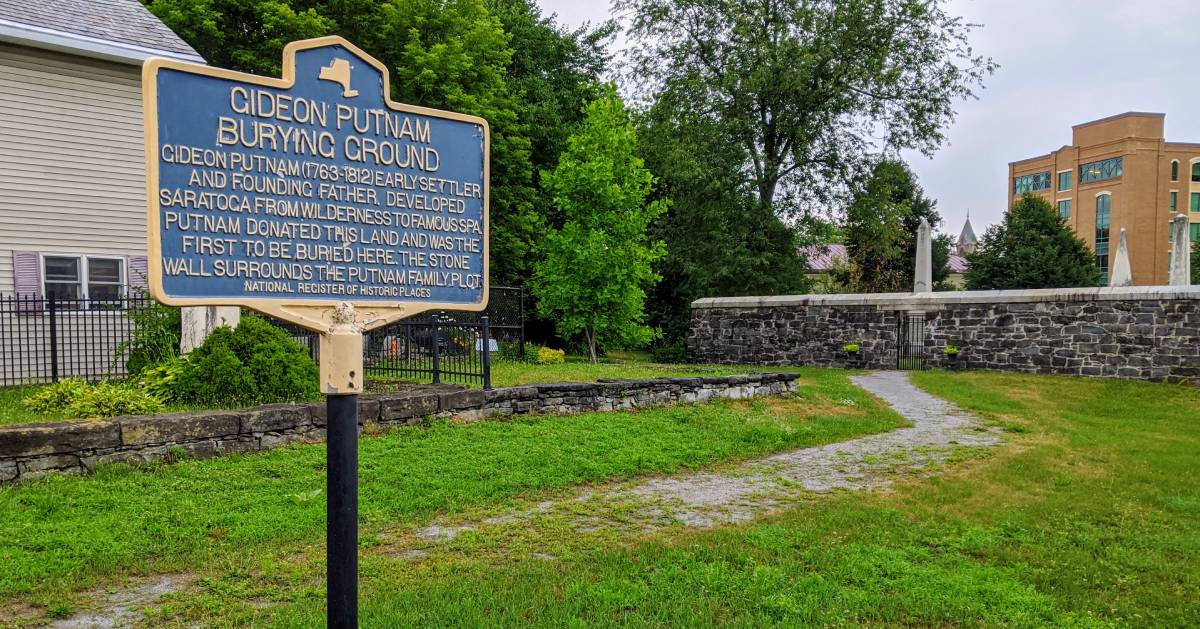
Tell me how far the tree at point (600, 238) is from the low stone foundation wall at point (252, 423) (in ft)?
30.9

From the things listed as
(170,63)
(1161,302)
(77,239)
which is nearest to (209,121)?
(170,63)

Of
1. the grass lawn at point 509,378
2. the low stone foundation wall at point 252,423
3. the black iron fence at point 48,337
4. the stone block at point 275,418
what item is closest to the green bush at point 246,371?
the grass lawn at point 509,378

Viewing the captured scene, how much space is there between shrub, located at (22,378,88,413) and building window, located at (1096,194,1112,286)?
72576 mm

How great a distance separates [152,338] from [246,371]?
3.66m

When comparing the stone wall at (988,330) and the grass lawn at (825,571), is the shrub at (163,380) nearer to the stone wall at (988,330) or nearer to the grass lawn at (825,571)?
the grass lawn at (825,571)

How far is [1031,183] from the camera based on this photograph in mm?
73250

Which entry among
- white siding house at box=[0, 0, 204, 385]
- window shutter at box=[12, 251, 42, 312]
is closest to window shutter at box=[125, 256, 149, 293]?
white siding house at box=[0, 0, 204, 385]

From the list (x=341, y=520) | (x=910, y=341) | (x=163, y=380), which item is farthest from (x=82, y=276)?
(x=910, y=341)

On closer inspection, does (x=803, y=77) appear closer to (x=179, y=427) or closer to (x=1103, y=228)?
(x=179, y=427)

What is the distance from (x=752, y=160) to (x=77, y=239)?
2194cm

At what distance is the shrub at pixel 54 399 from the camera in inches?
344

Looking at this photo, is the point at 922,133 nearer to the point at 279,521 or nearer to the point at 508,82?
the point at 508,82

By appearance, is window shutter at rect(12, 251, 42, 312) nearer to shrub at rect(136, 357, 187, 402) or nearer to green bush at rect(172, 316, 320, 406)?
shrub at rect(136, 357, 187, 402)

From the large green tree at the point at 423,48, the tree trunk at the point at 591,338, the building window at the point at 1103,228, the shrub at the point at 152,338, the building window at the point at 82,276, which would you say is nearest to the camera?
the shrub at the point at 152,338
